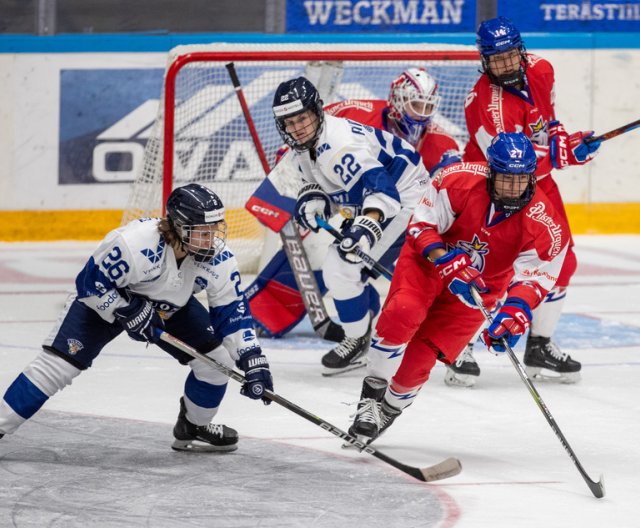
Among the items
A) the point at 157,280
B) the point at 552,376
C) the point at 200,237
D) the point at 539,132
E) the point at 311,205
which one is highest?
the point at 539,132

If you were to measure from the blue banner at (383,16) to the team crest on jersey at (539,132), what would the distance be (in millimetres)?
3237

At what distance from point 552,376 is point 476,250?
114 centimetres

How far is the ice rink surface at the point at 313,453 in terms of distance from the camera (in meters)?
3.26

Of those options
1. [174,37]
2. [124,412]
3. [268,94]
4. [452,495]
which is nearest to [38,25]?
[174,37]

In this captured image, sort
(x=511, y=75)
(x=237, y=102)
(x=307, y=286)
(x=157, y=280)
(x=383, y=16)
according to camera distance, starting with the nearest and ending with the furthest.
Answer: (x=157, y=280)
(x=511, y=75)
(x=307, y=286)
(x=237, y=102)
(x=383, y=16)

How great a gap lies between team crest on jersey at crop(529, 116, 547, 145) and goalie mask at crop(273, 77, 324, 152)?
2.60 feet

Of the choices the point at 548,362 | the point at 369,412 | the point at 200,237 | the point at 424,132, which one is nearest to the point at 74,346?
the point at 200,237

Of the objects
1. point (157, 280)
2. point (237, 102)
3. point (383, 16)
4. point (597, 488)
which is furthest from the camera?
point (383, 16)

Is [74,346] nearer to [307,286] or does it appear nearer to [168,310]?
[168,310]

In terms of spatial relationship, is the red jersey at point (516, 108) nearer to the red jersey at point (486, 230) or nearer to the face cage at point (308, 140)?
the face cage at point (308, 140)

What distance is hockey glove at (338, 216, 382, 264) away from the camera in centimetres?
468

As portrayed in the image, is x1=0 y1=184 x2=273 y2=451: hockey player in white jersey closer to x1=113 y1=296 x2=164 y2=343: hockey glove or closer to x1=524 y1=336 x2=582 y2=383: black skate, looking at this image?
x1=113 y1=296 x2=164 y2=343: hockey glove

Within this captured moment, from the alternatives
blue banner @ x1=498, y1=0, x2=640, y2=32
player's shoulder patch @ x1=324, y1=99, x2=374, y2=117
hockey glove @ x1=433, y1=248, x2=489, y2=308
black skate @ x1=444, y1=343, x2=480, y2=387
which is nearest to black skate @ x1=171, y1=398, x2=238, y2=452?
hockey glove @ x1=433, y1=248, x2=489, y2=308

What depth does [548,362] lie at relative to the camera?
16.1 ft
